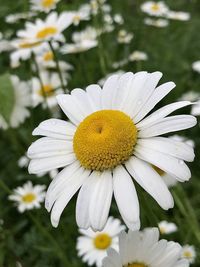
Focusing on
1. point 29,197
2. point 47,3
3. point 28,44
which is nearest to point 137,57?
point 47,3

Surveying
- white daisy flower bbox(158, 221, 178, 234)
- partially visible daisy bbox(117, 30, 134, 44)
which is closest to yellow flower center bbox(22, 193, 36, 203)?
white daisy flower bbox(158, 221, 178, 234)

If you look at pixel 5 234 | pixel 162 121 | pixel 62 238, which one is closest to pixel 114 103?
pixel 162 121

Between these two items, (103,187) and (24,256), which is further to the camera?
(24,256)

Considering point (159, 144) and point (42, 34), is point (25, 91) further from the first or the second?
point (159, 144)

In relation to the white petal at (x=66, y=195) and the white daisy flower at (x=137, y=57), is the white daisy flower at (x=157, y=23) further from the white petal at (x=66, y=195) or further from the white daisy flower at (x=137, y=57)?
the white petal at (x=66, y=195)

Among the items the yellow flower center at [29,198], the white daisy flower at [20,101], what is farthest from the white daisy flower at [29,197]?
the white daisy flower at [20,101]
